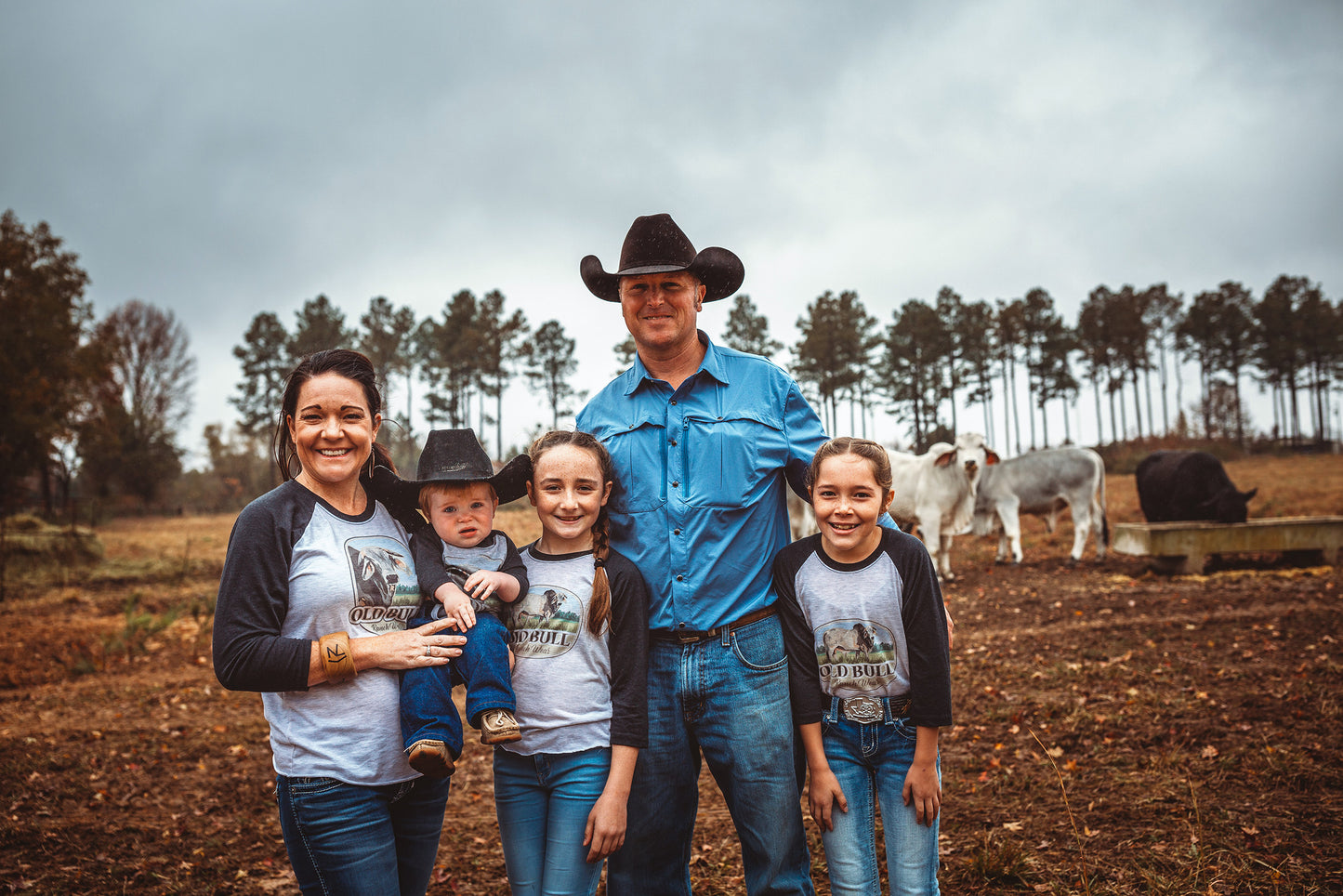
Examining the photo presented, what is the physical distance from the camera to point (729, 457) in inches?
106

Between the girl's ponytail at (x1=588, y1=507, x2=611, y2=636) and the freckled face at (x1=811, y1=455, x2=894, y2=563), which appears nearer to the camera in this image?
the girl's ponytail at (x1=588, y1=507, x2=611, y2=636)

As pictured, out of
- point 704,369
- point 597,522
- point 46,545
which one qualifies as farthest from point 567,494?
point 46,545

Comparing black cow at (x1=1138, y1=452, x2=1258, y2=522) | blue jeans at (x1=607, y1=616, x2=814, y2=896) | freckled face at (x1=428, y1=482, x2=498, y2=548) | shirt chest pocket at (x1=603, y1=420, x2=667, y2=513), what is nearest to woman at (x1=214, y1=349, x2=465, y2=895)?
freckled face at (x1=428, y1=482, x2=498, y2=548)

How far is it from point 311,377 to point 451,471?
0.51 m

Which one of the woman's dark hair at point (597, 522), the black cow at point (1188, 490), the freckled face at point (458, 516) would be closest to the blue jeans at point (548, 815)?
the woman's dark hair at point (597, 522)

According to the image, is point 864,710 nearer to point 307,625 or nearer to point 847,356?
point 307,625

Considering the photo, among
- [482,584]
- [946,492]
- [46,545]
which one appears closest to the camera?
[482,584]

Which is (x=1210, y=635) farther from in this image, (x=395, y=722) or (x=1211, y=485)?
(x=395, y=722)

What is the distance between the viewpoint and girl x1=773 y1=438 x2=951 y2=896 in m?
2.37

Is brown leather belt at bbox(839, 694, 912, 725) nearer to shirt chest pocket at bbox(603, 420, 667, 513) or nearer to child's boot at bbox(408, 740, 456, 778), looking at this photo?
shirt chest pocket at bbox(603, 420, 667, 513)

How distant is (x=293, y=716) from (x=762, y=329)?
3488cm

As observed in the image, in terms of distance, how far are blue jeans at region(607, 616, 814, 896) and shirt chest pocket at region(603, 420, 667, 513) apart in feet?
1.71

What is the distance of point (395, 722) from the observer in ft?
6.74

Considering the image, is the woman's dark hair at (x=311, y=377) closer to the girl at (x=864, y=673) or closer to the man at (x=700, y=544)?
the man at (x=700, y=544)
